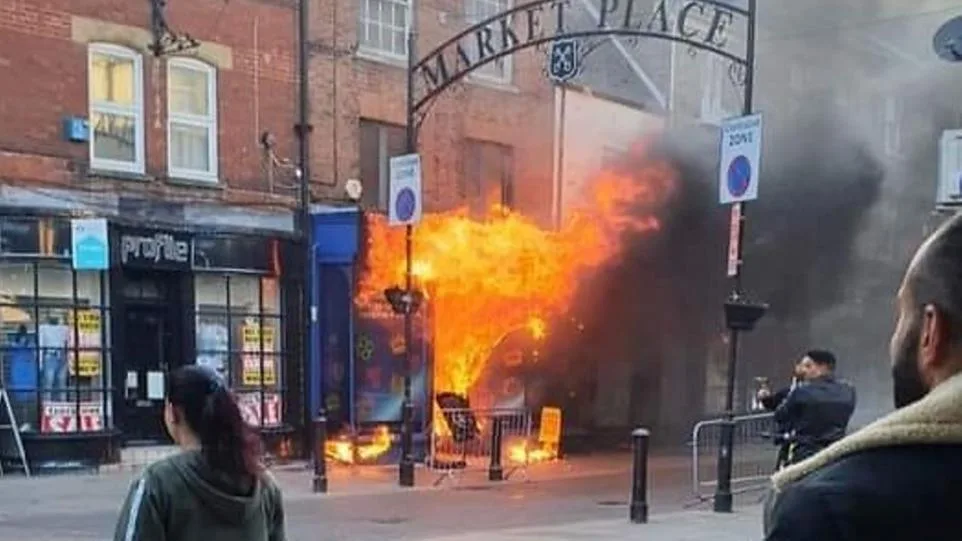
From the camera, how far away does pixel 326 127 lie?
60.2ft

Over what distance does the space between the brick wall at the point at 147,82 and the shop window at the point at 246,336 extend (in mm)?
1257

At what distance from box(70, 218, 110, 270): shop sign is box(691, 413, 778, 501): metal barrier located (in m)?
7.64

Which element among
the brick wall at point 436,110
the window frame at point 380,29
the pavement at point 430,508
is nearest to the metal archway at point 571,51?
the window frame at point 380,29

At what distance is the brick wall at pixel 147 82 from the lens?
49.0 ft

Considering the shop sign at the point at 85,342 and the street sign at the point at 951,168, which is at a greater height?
the street sign at the point at 951,168

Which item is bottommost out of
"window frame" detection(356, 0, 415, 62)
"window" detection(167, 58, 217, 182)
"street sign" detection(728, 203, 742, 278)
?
"street sign" detection(728, 203, 742, 278)

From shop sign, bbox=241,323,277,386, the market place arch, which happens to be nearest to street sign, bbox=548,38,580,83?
the market place arch

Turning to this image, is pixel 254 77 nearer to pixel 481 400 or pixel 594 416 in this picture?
pixel 481 400

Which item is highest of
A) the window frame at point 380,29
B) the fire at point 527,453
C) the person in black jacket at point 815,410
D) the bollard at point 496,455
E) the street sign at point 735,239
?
the window frame at point 380,29

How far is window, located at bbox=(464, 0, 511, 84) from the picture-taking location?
2058 cm

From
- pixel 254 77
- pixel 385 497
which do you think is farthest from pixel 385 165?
pixel 385 497

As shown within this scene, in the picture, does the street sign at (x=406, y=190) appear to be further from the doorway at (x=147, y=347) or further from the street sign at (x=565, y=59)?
the doorway at (x=147, y=347)

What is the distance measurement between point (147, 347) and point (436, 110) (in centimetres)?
642

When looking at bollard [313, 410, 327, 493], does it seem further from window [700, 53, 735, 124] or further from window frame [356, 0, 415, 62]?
window [700, 53, 735, 124]
